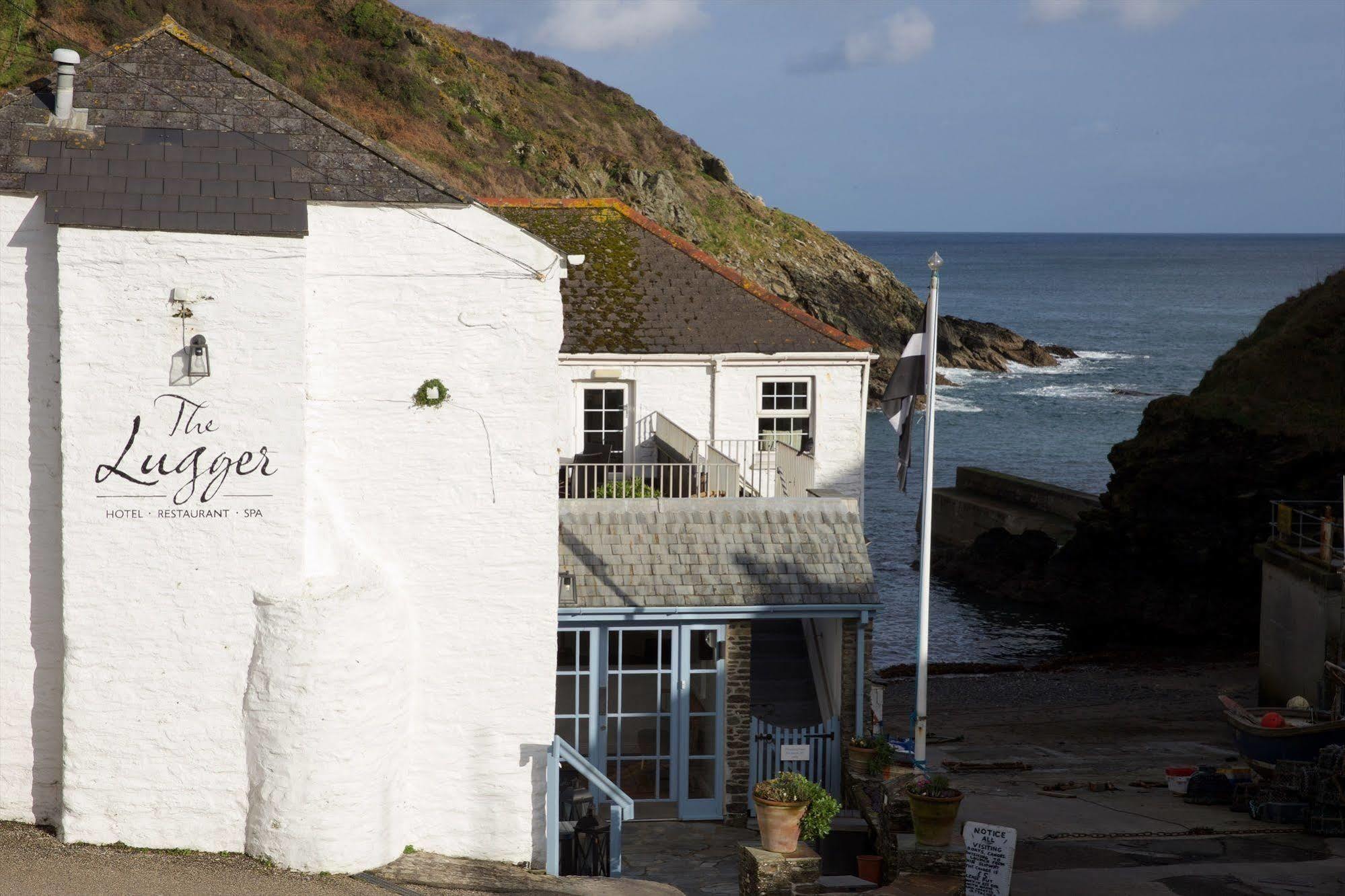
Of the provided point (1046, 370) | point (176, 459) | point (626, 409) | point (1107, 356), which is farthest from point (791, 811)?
point (1107, 356)

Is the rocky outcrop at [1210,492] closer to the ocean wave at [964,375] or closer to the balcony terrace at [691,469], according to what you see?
the balcony terrace at [691,469]

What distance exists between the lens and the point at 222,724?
12172mm

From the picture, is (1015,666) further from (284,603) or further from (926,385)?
(284,603)

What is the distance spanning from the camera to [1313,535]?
88.9ft

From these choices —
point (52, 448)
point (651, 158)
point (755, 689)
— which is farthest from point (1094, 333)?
point (52, 448)

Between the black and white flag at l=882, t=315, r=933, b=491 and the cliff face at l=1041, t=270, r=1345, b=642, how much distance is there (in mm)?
23498

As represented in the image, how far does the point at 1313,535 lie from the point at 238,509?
73.7ft

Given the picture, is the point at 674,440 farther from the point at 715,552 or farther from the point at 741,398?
the point at 715,552

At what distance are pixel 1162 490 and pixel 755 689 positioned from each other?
22.5 meters

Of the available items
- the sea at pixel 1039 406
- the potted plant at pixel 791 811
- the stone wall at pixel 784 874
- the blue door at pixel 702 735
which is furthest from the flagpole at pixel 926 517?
the sea at pixel 1039 406

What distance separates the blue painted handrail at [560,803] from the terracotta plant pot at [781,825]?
1472mm

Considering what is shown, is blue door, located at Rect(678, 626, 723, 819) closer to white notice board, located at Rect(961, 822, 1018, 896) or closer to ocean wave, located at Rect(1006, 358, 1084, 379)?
white notice board, located at Rect(961, 822, 1018, 896)

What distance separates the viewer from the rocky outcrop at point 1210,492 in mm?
35406

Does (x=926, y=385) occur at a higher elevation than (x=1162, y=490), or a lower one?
higher
